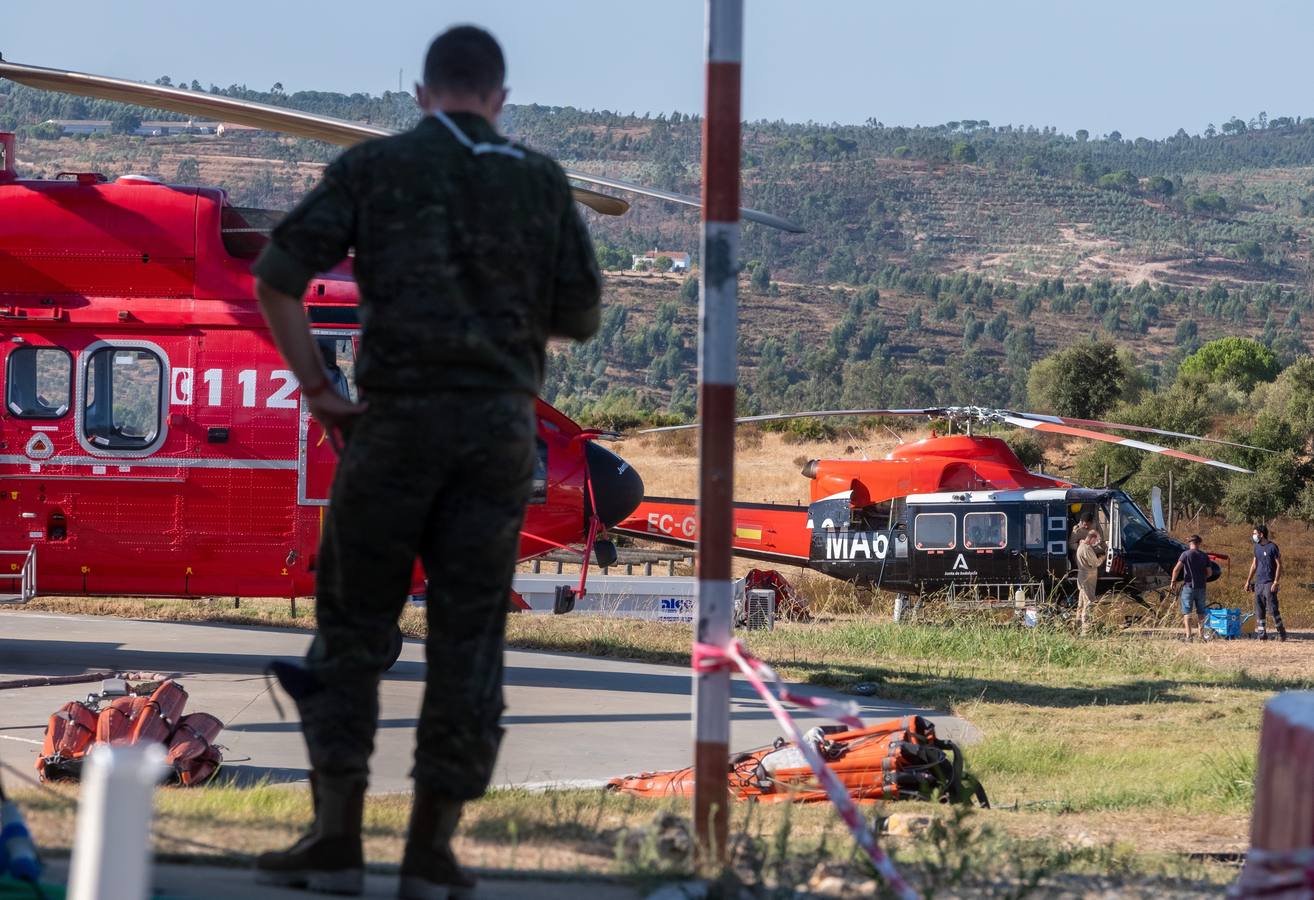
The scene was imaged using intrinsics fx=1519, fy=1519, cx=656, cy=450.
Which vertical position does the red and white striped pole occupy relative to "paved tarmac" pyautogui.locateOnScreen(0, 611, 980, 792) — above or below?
above

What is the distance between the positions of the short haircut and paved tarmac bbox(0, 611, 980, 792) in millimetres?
4704

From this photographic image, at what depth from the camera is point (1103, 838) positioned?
652cm

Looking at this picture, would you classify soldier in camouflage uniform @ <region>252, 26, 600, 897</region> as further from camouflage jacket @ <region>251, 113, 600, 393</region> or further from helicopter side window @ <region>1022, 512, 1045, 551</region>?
helicopter side window @ <region>1022, 512, 1045, 551</region>

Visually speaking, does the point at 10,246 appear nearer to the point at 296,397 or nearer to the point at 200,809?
the point at 296,397

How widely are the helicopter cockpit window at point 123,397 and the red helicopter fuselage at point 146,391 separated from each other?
0.03ft

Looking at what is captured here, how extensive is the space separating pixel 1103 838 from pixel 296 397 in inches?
272

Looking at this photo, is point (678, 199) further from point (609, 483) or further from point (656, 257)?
point (656, 257)

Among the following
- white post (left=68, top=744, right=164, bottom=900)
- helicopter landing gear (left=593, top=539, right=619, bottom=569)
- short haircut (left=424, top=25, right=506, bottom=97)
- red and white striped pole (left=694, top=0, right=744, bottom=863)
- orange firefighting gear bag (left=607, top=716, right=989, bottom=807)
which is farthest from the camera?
helicopter landing gear (left=593, top=539, right=619, bottom=569)

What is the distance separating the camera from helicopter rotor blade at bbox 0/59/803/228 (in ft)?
28.5

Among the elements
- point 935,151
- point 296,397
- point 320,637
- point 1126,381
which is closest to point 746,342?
point 1126,381

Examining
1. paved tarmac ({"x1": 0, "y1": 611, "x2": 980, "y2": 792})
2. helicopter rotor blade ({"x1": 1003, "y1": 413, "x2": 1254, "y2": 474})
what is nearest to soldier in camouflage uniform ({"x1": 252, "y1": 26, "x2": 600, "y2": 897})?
paved tarmac ({"x1": 0, "y1": 611, "x2": 980, "y2": 792})

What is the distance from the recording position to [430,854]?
3.48 meters

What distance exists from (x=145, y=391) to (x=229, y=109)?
324 cm

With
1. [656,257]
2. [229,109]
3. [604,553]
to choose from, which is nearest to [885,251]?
[656,257]
